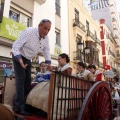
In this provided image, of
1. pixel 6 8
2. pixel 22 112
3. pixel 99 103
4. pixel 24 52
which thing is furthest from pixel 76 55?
pixel 22 112

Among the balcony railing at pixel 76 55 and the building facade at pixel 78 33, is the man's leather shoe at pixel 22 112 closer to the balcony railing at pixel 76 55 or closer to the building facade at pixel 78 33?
the building facade at pixel 78 33

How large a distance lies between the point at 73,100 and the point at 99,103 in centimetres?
52

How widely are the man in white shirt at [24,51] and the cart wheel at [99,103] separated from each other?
87 cm

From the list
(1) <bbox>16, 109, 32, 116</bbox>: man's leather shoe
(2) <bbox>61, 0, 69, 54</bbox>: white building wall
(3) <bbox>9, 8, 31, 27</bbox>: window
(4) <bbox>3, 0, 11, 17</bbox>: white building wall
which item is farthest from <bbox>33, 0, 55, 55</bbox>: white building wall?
(1) <bbox>16, 109, 32, 116</bbox>: man's leather shoe

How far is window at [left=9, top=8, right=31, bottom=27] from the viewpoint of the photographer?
29.8 feet

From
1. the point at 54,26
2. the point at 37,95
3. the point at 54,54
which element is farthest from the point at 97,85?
the point at 54,26

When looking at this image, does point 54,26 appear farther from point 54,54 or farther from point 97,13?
point 97,13

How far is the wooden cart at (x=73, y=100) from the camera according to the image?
1.89 metres

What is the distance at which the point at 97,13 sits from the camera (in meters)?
30.9

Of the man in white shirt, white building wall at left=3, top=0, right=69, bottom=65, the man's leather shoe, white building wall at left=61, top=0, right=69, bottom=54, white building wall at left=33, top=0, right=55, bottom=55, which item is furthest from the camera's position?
white building wall at left=61, top=0, right=69, bottom=54

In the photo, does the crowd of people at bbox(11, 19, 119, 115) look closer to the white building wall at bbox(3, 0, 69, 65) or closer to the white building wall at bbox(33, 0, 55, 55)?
the white building wall at bbox(3, 0, 69, 65)

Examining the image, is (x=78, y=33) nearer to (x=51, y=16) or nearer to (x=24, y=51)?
(x=51, y=16)

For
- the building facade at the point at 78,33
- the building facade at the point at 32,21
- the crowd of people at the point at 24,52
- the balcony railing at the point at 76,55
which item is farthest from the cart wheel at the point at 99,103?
the balcony railing at the point at 76,55

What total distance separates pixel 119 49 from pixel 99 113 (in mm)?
38548
